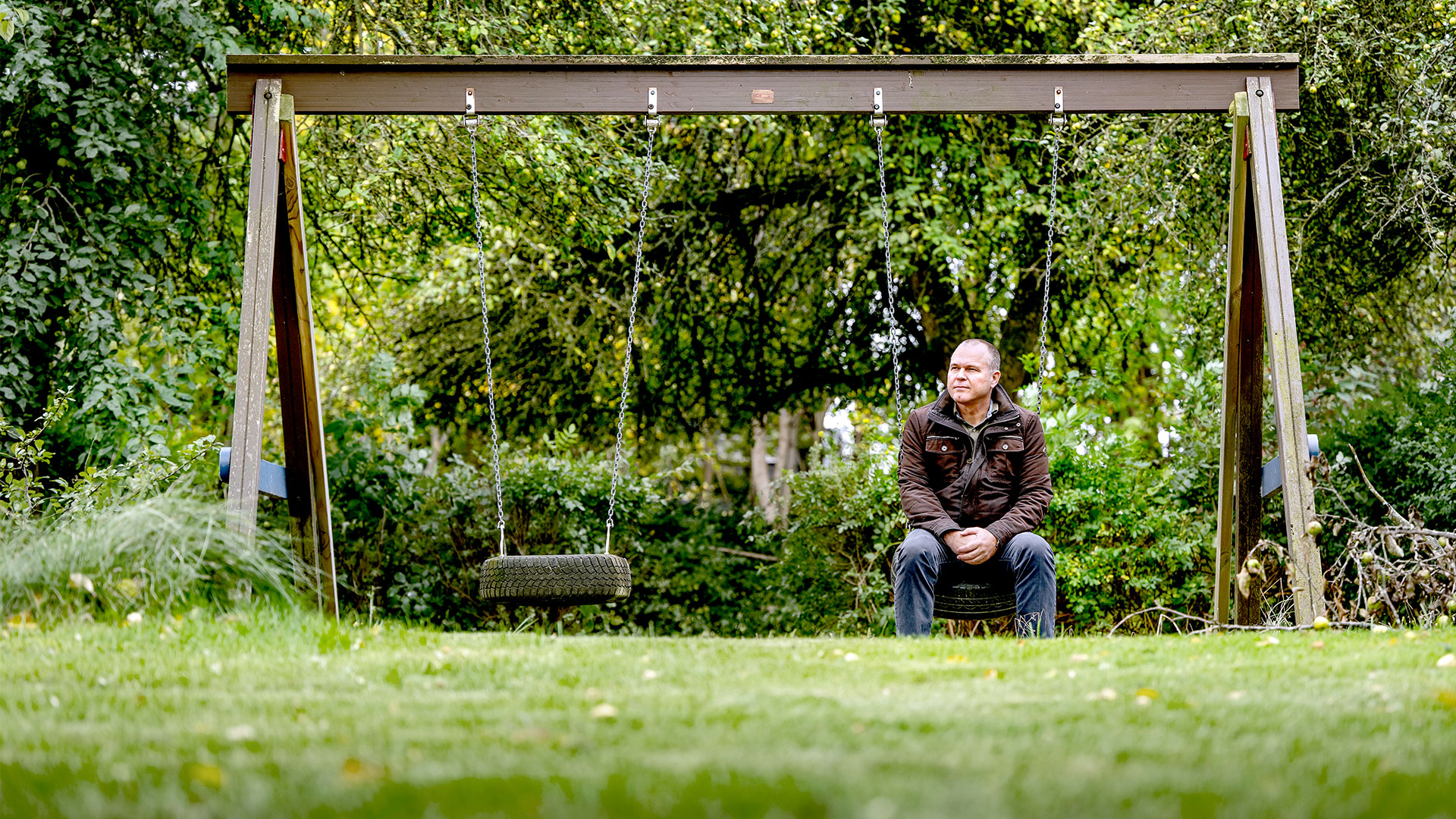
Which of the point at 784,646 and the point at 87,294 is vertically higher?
the point at 87,294

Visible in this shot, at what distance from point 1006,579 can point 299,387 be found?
2921mm

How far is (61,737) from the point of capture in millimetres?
2516

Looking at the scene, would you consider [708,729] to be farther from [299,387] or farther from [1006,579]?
[299,387]

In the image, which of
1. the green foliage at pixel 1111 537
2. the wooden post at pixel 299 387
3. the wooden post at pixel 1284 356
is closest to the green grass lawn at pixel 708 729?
the wooden post at pixel 1284 356

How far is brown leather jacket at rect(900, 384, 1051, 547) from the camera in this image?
551 cm

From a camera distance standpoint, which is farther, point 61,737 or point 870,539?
point 870,539

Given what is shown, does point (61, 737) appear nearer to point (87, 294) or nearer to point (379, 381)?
point (87, 294)

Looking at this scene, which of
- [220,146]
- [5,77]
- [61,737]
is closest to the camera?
[61,737]

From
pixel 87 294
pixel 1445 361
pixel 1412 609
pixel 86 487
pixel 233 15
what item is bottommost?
pixel 1412 609

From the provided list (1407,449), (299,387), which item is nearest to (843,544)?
(1407,449)

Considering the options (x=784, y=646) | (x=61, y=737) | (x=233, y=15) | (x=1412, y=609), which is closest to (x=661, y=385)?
(x=233, y=15)

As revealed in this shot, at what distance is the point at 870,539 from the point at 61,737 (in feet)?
19.2

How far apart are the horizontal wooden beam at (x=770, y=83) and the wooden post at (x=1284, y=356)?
24 centimetres

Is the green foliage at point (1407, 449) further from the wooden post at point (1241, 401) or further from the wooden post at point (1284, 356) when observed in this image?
the wooden post at point (1284, 356)
